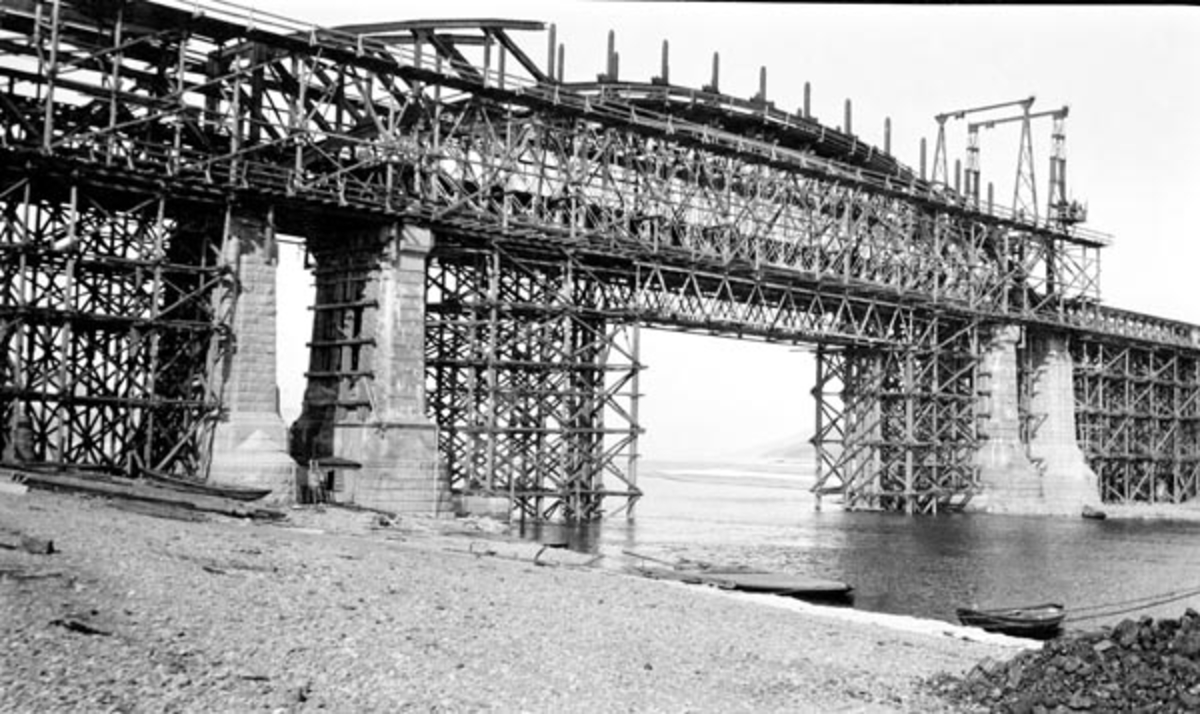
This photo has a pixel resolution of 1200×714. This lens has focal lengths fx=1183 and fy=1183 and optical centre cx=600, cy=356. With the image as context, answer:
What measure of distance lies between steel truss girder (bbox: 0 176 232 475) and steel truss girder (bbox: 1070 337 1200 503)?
56.0 m

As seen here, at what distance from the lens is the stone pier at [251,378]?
3422 centimetres

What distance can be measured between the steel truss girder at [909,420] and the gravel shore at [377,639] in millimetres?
42597

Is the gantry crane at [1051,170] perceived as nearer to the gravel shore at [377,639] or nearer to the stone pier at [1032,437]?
the stone pier at [1032,437]

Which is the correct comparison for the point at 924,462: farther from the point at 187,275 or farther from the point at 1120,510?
the point at 187,275

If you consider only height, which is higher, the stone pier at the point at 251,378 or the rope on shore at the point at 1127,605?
the stone pier at the point at 251,378

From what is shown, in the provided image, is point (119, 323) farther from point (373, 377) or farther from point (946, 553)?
point (946, 553)

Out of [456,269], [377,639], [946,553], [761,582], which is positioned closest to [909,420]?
[946,553]

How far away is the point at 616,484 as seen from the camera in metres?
163

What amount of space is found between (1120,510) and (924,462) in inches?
579

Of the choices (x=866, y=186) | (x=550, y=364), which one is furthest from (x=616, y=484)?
(x=550, y=364)

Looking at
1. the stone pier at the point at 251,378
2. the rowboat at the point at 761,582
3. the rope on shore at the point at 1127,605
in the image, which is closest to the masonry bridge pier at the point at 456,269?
the stone pier at the point at 251,378

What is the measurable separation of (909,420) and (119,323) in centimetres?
4203

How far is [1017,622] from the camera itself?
24656 mm

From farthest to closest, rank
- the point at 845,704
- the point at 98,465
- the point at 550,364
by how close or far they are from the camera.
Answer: the point at 550,364
the point at 98,465
the point at 845,704
